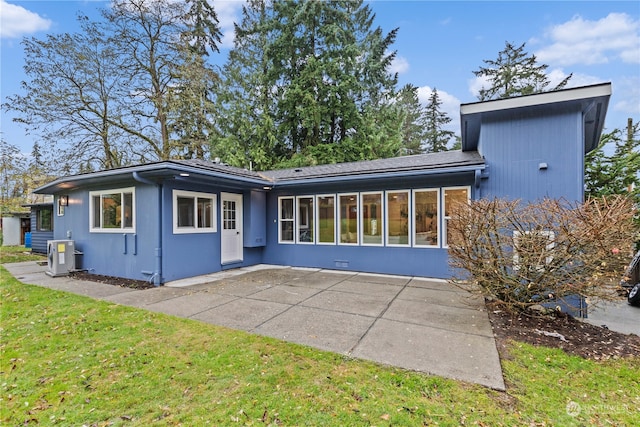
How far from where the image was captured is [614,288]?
144 inches

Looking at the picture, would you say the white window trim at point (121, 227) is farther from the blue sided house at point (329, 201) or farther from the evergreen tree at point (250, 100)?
the evergreen tree at point (250, 100)

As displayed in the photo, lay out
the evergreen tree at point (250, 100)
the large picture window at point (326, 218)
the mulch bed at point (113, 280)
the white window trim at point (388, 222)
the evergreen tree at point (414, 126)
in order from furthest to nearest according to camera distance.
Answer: the evergreen tree at point (414, 126), the evergreen tree at point (250, 100), the large picture window at point (326, 218), the white window trim at point (388, 222), the mulch bed at point (113, 280)

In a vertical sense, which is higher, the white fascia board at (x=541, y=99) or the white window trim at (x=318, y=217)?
the white fascia board at (x=541, y=99)

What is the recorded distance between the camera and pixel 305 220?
8.59 m

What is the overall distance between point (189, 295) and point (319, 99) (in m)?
14.7

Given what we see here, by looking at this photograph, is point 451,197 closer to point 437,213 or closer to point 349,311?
point 437,213

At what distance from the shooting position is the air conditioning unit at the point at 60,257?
23.9 feet

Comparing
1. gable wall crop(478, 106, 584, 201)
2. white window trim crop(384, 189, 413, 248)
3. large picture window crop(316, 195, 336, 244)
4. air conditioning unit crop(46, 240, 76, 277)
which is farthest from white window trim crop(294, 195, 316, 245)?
air conditioning unit crop(46, 240, 76, 277)

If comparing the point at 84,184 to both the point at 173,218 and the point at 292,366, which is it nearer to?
the point at 173,218

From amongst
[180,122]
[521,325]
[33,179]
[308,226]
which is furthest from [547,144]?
[33,179]

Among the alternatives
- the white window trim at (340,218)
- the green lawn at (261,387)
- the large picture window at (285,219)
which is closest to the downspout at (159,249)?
the green lawn at (261,387)

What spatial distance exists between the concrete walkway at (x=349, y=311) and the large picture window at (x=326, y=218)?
4.00ft

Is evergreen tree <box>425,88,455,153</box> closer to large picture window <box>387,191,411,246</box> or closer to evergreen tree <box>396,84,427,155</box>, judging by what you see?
evergreen tree <box>396,84,427,155</box>

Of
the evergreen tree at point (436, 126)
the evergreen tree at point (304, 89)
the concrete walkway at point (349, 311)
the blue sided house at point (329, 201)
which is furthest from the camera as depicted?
the evergreen tree at point (436, 126)
